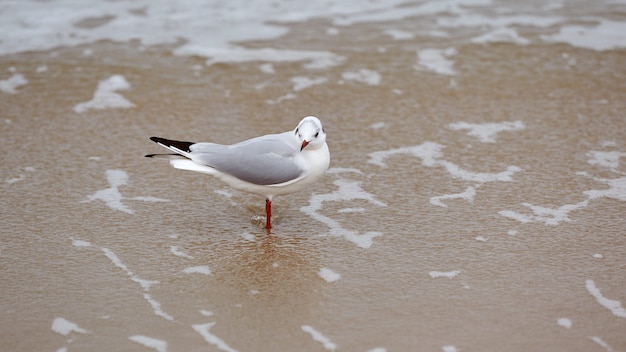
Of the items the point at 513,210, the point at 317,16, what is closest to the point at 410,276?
the point at 513,210

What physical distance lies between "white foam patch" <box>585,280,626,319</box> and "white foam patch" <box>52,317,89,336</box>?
2.04 m

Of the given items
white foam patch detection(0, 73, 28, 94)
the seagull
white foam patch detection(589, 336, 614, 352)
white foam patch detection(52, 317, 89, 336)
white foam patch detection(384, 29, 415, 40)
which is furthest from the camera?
white foam patch detection(384, 29, 415, 40)

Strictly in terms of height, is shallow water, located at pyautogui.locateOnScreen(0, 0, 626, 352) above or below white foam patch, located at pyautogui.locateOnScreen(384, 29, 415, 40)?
below

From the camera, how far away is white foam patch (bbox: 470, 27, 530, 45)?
24.0 ft

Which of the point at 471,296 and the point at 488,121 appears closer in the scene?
the point at 471,296

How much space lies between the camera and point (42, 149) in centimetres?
538

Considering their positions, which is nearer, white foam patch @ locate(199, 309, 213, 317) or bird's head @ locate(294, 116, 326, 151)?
white foam patch @ locate(199, 309, 213, 317)

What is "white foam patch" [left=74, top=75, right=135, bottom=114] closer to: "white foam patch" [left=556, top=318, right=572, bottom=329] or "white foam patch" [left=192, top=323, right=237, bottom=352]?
"white foam patch" [left=192, top=323, right=237, bottom=352]

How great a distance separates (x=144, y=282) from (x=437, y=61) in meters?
3.67

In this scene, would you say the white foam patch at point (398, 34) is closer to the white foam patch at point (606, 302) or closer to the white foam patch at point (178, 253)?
the white foam patch at point (178, 253)

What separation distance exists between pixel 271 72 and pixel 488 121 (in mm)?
1730

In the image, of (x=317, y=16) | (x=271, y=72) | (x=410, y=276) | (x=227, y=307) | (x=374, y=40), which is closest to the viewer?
(x=227, y=307)

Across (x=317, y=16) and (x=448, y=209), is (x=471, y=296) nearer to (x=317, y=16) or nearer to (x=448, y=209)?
(x=448, y=209)

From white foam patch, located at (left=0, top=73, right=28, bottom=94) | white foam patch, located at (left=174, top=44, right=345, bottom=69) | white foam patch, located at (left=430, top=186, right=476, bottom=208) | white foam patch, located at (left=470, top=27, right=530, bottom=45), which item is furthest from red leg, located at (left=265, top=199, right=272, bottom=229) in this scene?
white foam patch, located at (left=470, top=27, right=530, bottom=45)
